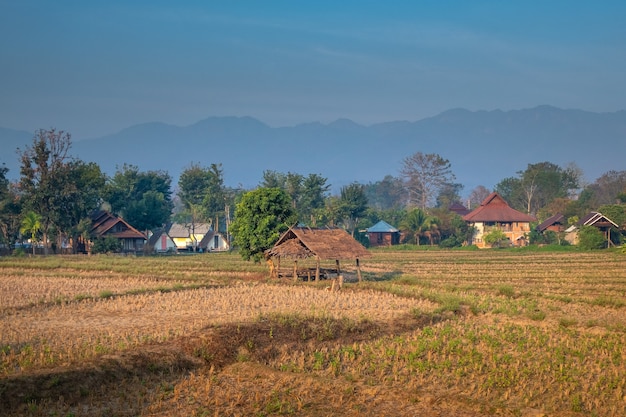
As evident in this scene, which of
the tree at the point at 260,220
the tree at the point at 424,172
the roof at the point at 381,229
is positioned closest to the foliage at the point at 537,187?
the tree at the point at 424,172

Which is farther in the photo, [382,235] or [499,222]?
[382,235]

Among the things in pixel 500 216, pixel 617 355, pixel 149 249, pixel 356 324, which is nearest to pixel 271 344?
pixel 356 324

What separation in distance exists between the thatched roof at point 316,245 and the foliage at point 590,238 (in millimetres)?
39279

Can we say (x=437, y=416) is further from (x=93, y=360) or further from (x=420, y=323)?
(x=420, y=323)

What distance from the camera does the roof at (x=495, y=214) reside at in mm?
95812

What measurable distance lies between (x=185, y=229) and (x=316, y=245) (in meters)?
58.8

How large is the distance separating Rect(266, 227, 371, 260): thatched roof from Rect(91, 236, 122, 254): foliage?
34253mm

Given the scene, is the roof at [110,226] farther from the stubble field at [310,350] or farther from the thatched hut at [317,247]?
the thatched hut at [317,247]

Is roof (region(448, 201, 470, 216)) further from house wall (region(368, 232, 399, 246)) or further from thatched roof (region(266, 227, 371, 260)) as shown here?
→ thatched roof (region(266, 227, 371, 260))

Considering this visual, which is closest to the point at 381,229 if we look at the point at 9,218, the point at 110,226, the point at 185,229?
the point at 185,229

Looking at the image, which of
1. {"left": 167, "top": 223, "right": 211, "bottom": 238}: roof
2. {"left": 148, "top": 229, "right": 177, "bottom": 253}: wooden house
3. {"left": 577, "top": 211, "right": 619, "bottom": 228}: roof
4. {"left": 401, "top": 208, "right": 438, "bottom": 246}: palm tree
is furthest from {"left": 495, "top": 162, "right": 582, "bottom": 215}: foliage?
{"left": 148, "top": 229, "right": 177, "bottom": 253}: wooden house

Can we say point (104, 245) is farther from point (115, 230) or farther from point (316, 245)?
point (316, 245)

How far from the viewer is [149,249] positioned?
7988 cm

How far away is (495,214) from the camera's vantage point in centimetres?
9656
